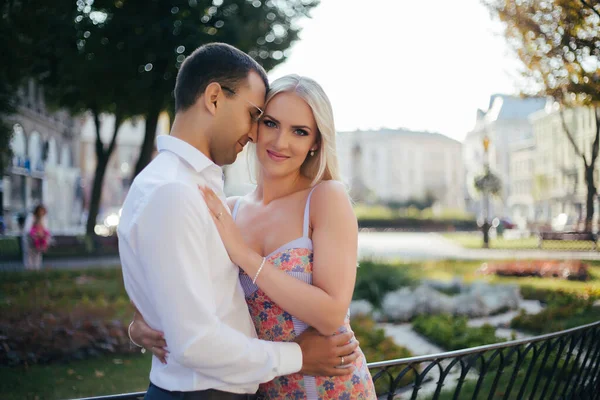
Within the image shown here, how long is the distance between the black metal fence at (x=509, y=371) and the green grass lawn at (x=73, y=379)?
2384 millimetres

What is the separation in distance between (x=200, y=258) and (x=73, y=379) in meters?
4.53

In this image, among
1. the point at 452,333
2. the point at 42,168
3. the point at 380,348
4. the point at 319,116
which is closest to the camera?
the point at 319,116

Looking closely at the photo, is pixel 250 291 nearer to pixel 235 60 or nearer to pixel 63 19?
pixel 235 60

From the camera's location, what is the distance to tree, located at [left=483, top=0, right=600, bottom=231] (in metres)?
5.39

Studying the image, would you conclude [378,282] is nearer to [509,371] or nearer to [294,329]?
[509,371]

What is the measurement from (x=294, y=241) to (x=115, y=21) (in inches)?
568

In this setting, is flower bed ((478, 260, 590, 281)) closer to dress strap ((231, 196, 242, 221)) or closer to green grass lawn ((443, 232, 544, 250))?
green grass lawn ((443, 232, 544, 250))

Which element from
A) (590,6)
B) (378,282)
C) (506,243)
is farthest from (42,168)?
(590,6)

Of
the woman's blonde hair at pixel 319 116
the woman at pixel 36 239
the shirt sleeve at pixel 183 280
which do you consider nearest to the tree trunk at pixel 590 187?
the woman's blonde hair at pixel 319 116

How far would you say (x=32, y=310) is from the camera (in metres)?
7.39

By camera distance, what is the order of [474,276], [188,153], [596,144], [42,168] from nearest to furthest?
[188,153] → [596,144] → [474,276] → [42,168]

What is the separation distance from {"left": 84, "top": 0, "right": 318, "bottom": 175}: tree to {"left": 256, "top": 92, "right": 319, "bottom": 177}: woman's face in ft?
41.8

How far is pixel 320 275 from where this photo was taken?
2.14m

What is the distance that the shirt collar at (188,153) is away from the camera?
188 cm
